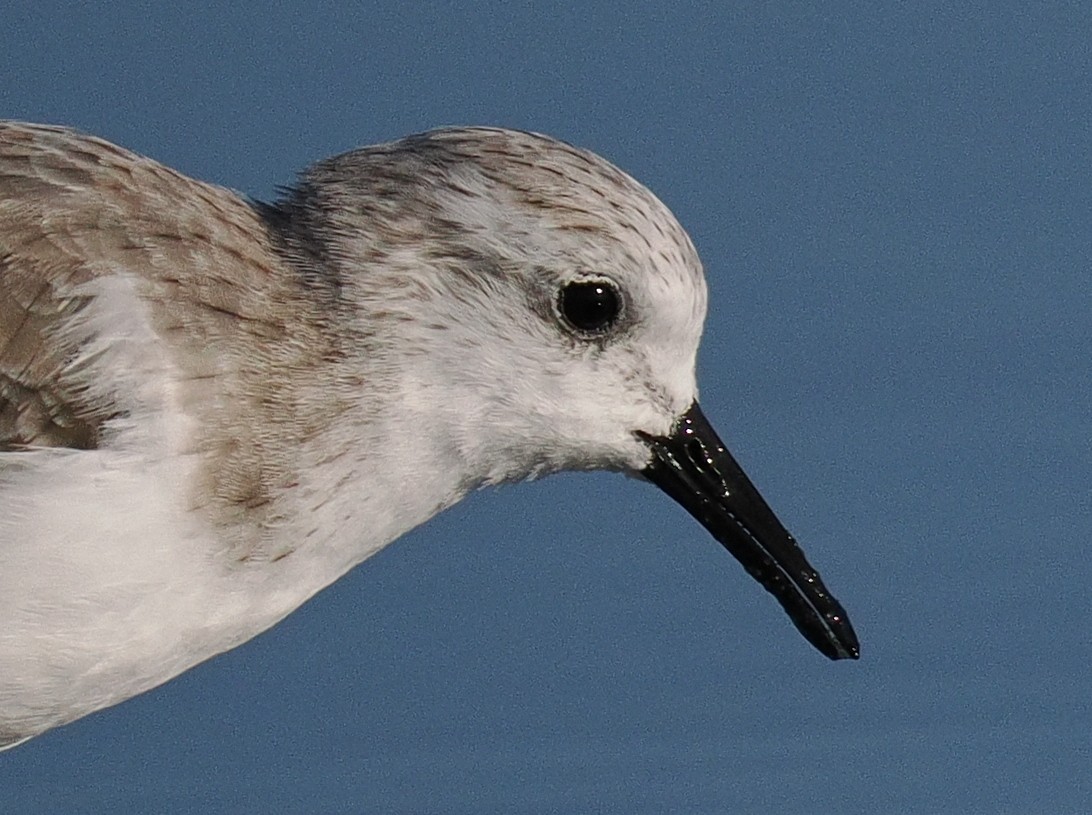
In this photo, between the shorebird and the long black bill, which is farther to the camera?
the long black bill

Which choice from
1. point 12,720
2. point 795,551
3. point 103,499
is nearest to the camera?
point 103,499

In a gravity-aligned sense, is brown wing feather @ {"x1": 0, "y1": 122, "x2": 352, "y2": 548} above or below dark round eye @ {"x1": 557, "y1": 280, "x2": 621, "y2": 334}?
below

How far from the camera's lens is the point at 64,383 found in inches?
157

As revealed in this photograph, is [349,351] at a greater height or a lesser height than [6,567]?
greater

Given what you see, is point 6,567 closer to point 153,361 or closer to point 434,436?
point 153,361

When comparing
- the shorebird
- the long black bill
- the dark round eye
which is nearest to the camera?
the shorebird

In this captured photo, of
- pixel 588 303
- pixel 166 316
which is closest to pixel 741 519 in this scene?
pixel 588 303

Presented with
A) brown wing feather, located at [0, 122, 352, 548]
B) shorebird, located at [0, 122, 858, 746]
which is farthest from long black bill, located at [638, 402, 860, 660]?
brown wing feather, located at [0, 122, 352, 548]

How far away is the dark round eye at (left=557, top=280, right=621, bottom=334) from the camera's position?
4.11 m

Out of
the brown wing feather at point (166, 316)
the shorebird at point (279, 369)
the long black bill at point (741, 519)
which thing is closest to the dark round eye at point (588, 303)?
the shorebird at point (279, 369)

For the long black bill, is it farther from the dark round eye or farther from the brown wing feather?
the brown wing feather

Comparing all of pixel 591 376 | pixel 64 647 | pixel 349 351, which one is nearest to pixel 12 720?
pixel 64 647

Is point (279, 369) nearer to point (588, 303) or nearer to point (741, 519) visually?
point (588, 303)

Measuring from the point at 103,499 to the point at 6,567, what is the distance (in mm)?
190
